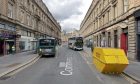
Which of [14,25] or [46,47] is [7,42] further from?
[46,47]

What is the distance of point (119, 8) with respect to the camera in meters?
32.4

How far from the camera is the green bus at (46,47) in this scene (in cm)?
3229

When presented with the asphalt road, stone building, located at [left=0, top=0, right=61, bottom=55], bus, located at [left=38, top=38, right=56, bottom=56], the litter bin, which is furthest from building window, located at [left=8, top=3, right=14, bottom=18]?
the litter bin

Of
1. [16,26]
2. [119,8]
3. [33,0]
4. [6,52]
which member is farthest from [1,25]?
[33,0]

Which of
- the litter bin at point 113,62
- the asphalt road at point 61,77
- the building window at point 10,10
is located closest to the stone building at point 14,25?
the building window at point 10,10

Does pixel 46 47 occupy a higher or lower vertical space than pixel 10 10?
lower

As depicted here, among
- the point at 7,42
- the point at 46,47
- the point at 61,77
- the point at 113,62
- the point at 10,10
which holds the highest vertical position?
the point at 10,10

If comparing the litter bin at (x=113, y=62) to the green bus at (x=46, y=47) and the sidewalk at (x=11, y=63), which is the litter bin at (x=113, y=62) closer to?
the sidewalk at (x=11, y=63)

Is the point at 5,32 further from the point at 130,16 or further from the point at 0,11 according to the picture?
the point at 130,16

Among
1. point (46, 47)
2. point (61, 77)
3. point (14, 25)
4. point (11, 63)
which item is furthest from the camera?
point (14, 25)

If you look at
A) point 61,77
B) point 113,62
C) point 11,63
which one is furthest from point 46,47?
point 61,77

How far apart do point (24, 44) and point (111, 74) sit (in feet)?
107

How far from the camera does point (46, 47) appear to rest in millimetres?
32656

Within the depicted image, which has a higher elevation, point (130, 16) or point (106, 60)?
point (130, 16)
